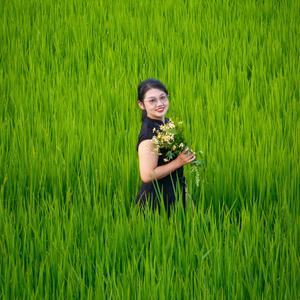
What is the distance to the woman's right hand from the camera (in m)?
2.51

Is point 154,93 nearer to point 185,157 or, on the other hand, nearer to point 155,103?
point 155,103

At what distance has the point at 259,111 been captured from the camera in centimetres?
388

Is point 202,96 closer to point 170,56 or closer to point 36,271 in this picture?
point 170,56

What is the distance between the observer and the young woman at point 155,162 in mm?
2561

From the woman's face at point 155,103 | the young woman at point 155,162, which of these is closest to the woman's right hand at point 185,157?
the young woman at point 155,162

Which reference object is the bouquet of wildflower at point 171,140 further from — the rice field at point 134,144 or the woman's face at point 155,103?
the rice field at point 134,144

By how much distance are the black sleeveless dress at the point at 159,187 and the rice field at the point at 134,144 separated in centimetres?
7

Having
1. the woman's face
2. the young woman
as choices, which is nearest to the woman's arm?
the young woman

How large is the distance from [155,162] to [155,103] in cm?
22

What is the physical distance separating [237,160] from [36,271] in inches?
47.4

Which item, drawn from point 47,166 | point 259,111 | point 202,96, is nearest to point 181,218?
point 47,166

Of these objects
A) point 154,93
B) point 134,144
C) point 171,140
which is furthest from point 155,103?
point 134,144

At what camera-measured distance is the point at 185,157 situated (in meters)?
2.52

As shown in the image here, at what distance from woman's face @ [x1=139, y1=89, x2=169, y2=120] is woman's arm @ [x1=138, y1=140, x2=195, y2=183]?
0.11m
